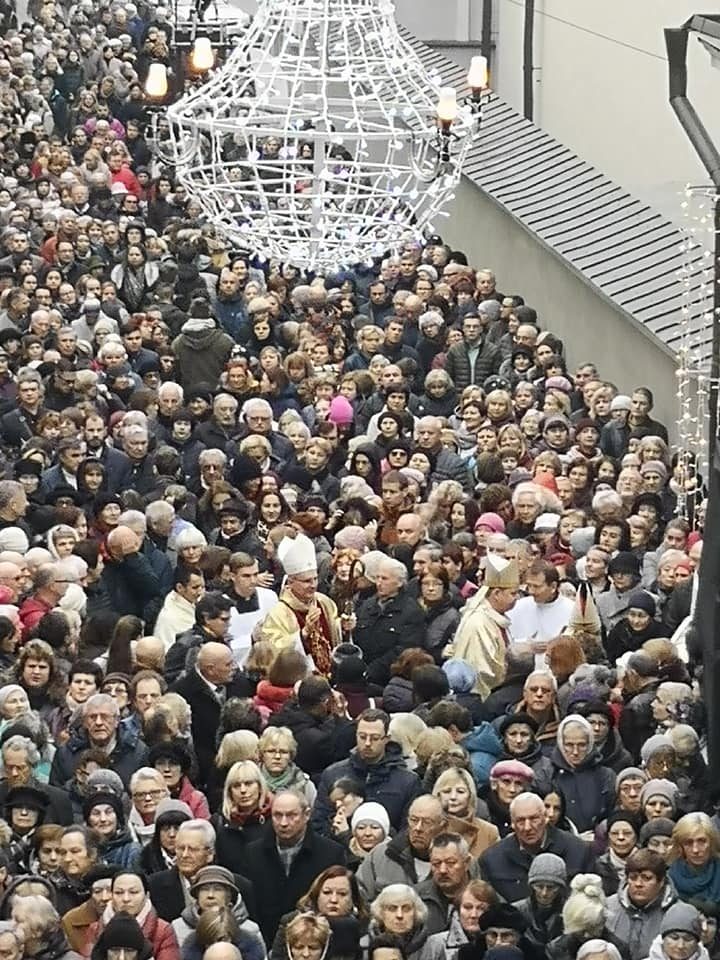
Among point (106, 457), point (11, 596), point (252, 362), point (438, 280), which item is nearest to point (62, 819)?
point (11, 596)

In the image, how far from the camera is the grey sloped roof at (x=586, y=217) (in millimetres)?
21031

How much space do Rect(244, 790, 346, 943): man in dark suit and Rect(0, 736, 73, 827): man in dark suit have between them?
84 centimetres

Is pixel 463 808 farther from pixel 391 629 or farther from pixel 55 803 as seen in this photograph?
pixel 391 629

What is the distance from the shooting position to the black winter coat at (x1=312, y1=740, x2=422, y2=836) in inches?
488

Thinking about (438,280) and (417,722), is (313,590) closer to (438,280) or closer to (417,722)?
(417,722)

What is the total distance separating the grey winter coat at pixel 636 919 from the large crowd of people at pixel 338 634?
1cm

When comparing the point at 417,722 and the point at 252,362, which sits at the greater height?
the point at 417,722

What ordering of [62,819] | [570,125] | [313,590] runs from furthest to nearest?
1. [570,125]
2. [313,590]
3. [62,819]

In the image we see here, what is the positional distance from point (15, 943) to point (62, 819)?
1509mm

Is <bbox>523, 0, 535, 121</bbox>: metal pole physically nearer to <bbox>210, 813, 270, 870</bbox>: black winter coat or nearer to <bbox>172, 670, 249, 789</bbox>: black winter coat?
<bbox>172, 670, 249, 789</bbox>: black winter coat

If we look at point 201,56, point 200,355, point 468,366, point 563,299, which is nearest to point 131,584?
point 201,56

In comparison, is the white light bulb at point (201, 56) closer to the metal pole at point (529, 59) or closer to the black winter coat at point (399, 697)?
the black winter coat at point (399, 697)

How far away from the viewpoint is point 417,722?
12.8 meters

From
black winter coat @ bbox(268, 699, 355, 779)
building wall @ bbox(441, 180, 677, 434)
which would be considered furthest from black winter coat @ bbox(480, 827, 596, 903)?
building wall @ bbox(441, 180, 677, 434)
